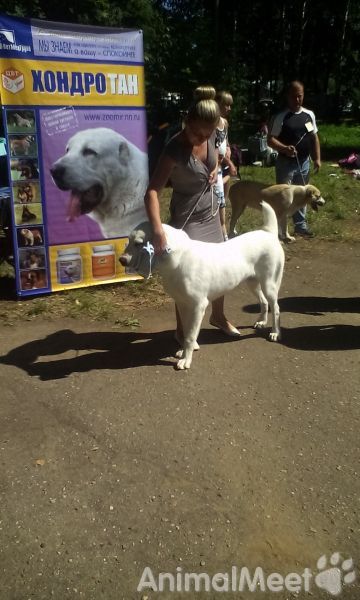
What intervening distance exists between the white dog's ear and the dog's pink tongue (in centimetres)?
67

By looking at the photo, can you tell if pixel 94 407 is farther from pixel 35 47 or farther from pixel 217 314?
pixel 35 47

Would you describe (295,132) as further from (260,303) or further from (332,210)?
(260,303)

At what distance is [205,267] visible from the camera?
153 inches

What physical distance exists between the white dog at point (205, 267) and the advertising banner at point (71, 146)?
6.66 ft

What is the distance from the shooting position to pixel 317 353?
447cm

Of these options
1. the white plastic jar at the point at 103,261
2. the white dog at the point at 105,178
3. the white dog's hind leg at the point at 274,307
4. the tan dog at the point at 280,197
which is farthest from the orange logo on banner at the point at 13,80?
the tan dog at the point at 280,197

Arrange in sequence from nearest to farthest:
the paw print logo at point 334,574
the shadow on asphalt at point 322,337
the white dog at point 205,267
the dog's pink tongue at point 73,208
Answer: the paw print logo at point 334,574, the white dog at point 205,267, the shadow on asphalt at point 322,337, the dog's pink tongue at point 73,208

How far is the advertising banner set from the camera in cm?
495

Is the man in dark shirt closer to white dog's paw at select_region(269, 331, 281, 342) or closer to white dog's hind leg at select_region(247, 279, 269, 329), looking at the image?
white dog's hind leg at select_region(247, 279, 269, 329)

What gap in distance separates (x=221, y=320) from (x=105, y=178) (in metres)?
2.14

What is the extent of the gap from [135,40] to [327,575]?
5.36 metres

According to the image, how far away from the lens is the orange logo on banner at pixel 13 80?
4.79 meters

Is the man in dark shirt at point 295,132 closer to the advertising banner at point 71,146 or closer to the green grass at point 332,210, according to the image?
the green grass at point 332,210

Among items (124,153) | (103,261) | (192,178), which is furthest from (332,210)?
(192,178)
